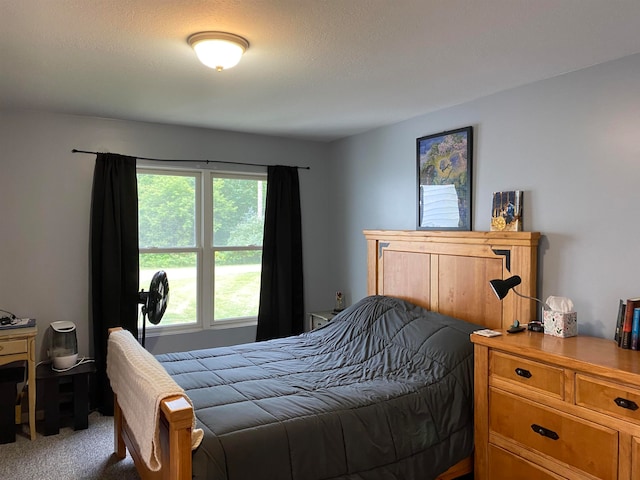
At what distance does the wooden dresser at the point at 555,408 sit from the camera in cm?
196

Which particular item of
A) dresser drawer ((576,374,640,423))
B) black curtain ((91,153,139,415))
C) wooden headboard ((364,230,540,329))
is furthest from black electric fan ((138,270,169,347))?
dresser drawer ((576,374,640,423))

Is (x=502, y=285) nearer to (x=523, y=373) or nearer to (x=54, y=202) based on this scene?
(x=523, y=373)

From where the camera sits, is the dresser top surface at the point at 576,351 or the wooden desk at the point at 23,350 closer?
the dresser top surface at the point at 576,351

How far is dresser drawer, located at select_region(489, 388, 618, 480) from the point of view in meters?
2.01

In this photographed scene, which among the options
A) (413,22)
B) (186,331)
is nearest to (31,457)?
(186,331)

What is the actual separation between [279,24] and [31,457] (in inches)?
122

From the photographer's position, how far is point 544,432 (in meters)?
2.24

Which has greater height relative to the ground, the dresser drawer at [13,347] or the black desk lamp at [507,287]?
the black desk lamp at [507,287]

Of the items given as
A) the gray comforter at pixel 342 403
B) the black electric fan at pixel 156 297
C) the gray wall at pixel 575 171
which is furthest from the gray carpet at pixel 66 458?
the gray wall at pixel 575 171

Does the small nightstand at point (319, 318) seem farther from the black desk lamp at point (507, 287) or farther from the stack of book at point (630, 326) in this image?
the stack of book at point (630, 326)

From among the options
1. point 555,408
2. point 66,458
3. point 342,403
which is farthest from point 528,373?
point 66,458

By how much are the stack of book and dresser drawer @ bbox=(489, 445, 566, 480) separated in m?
0.73

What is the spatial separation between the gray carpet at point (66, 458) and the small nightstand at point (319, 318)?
6.59ft

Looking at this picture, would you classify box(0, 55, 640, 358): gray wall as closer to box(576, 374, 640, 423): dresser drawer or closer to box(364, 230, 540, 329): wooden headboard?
box(364, 230, 540, 329): wooden headboard
